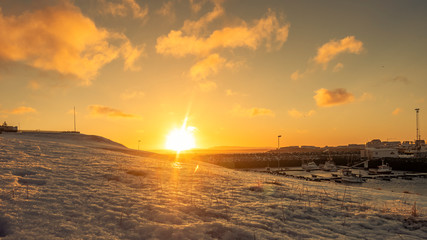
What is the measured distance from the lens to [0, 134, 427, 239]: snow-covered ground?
6082 millimetres

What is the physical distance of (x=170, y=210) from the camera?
745cm

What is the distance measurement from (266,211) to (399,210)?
5.29 meters

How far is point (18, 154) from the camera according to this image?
13.3m

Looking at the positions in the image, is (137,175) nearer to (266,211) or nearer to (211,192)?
(211,192)

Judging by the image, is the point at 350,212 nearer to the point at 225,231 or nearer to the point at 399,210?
the point at 399,210

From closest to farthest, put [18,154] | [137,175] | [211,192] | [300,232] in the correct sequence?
[300,232]
[211,192]
[137,175]
[18,154]

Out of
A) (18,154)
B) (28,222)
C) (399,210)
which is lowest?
(399,210)

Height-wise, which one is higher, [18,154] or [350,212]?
[18,154]

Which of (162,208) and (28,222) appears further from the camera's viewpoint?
(162,208)

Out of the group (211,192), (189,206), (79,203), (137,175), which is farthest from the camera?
(137,175)

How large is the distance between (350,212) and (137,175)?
914 cm

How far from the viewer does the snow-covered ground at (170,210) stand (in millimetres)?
6082

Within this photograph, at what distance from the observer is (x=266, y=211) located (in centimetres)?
824

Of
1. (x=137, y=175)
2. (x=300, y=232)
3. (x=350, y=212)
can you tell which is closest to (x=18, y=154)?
(x=137, y=175)
